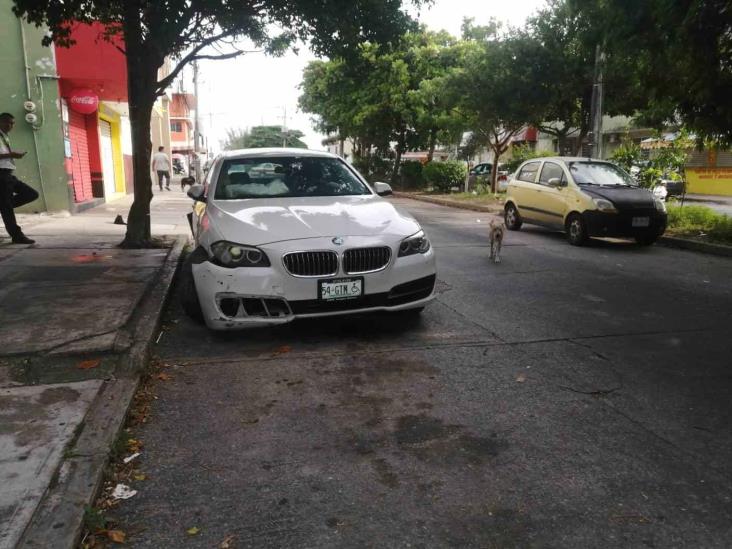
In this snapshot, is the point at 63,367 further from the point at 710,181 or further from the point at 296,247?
the point at 710,181

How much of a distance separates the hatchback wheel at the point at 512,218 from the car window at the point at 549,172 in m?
1.12

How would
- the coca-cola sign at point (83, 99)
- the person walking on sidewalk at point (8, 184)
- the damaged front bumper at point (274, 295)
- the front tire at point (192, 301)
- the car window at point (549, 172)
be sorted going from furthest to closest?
the coca-cola sign at point (83, 99), the car window at point (549, 172), the person walking on sidewalk at point (8, 184), the front tire at point (192, 301), the damaged front bumper at point (274, 295)

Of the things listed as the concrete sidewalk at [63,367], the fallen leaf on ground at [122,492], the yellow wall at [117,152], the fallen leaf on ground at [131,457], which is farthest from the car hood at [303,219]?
the yellow wall at [117,152]

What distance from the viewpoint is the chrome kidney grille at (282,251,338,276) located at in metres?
4.65

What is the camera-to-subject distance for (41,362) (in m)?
4.29

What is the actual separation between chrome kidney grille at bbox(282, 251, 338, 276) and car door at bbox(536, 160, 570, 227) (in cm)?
771

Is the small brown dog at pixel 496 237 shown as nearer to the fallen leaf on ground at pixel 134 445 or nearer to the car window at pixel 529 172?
the car window at pixel 529 172

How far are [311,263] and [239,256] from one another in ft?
1.88

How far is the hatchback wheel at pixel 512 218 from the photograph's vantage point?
13117 mm

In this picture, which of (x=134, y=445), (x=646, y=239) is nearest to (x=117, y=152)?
(x=646, y=239)

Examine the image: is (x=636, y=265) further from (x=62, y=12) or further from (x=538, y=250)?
(x=62, y=12)

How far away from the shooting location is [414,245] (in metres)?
5.15

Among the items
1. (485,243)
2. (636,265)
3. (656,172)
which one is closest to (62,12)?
(485,243)

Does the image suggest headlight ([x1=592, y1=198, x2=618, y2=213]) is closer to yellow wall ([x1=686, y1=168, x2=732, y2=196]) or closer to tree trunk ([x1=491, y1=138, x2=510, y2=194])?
tree trunk ([x1=491, y1=138, x2=510, y2=194])
